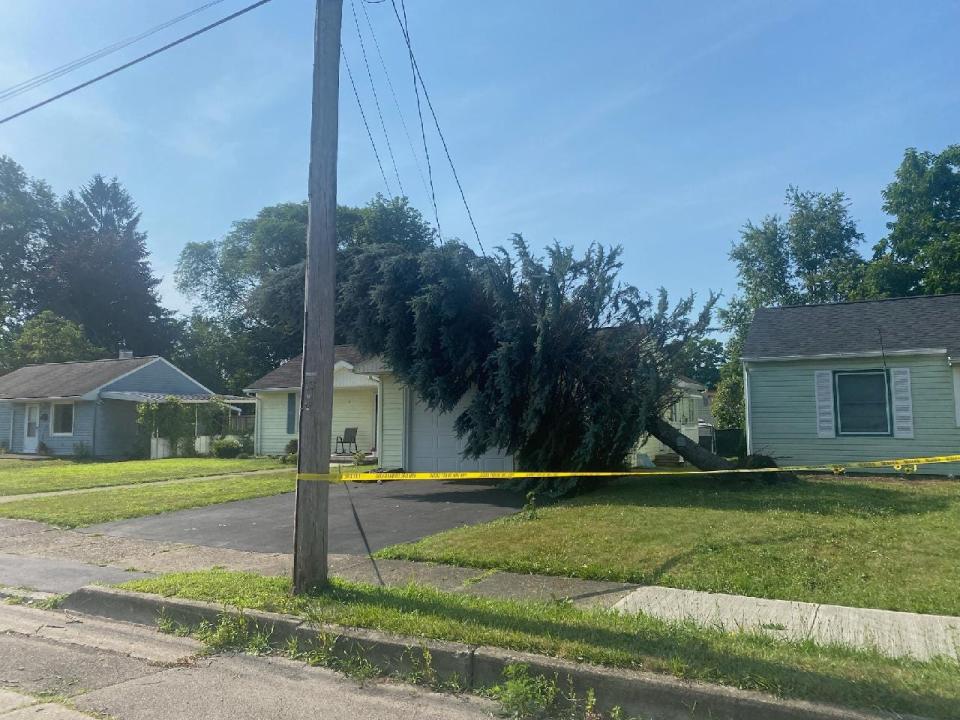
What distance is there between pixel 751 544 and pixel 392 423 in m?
10.9

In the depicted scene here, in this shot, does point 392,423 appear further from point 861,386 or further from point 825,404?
point 861,386

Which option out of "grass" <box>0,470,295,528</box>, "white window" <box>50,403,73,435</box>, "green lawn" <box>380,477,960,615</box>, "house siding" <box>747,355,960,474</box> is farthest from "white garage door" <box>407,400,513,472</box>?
"white window" <box>50,403,73,435</box>

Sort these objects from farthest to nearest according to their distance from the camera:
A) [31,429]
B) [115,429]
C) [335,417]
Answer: [31,429], [115,429], [335,417]

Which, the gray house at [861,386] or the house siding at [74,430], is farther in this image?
the house siding at [74,430]

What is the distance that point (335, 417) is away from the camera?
24641mm

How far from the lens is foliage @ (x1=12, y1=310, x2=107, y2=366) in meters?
44.5

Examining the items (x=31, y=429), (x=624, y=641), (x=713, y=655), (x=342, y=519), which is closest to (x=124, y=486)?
(x=342, y=519)

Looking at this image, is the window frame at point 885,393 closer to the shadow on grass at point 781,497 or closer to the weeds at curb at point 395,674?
the shadow on grass at point 781,497

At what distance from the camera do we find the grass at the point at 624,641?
13.3 ft

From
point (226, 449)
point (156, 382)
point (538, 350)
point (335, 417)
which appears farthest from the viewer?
point (156, 382)

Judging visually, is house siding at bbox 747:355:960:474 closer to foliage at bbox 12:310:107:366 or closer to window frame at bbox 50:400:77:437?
window frame at bbox 50:400:77:437

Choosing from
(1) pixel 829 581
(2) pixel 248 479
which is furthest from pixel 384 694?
(2) pixel 248 479

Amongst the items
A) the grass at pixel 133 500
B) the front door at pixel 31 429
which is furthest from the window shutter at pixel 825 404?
the front door at pixel 31 429

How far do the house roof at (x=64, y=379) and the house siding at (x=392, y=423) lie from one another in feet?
55.7
